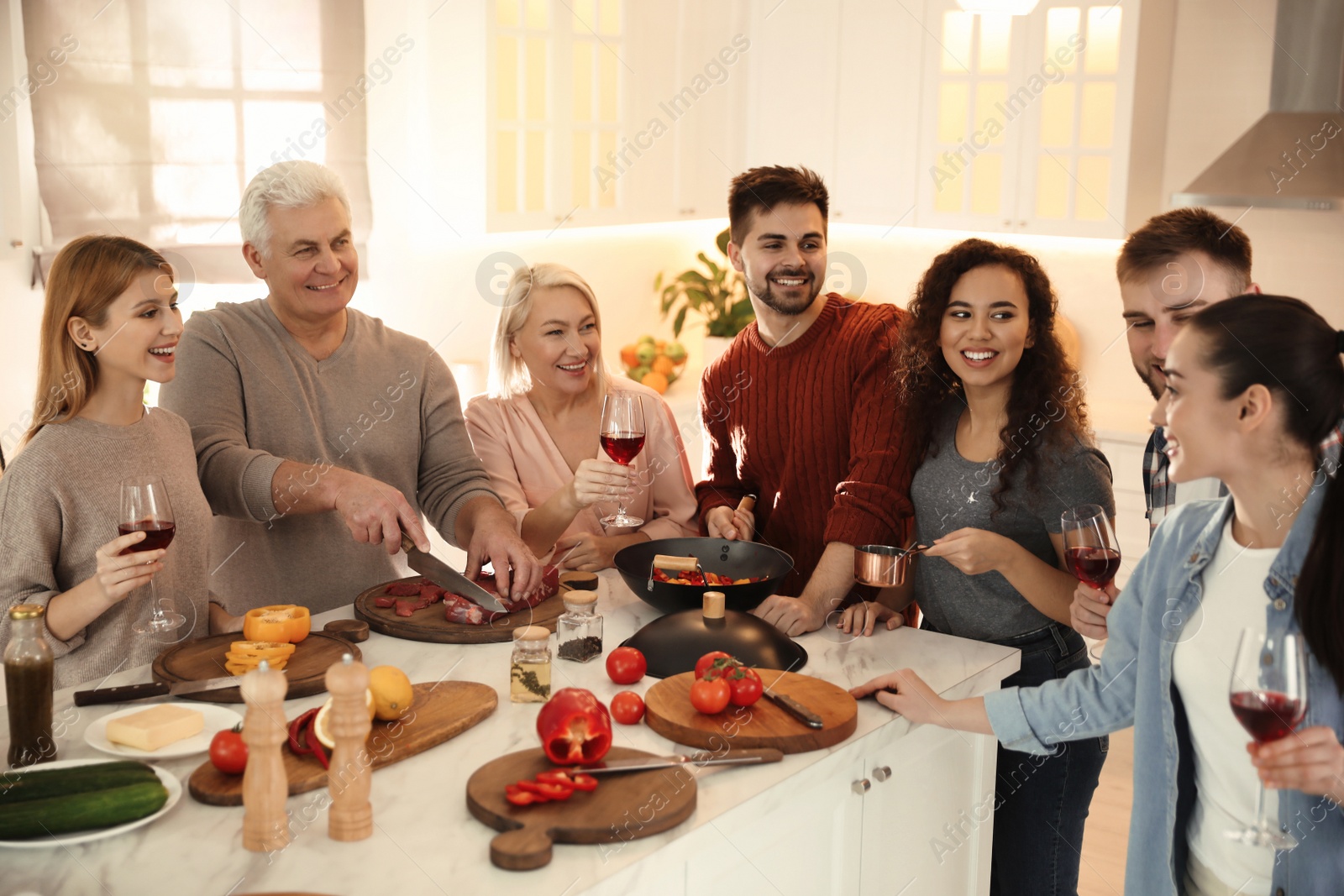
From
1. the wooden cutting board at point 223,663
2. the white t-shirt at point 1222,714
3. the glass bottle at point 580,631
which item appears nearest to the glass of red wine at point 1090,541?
the white t-shirt at point 1222,714

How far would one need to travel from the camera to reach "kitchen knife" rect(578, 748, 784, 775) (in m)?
1.53

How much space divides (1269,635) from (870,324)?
1.49 meters

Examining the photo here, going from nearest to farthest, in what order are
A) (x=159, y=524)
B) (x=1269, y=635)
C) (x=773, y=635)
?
(x=1269, y=635)
(x=159, y=524)
(x=773, y=635)

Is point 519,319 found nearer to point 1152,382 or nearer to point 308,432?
point 308,432

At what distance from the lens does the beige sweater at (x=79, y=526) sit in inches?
75.6

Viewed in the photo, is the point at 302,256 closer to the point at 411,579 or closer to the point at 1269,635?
the point at 411,579

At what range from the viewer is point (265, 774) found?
1354mm

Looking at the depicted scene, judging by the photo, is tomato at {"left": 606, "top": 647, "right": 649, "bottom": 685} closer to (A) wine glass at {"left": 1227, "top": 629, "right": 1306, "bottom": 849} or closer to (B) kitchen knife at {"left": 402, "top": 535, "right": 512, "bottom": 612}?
(B) kitchen knife at {"left": 402, "top": 535, "right": 512, "bottom": 612}

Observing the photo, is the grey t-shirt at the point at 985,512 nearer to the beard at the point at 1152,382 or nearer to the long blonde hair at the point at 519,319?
the beard at the point at 1152,382

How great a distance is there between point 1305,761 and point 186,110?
352cm

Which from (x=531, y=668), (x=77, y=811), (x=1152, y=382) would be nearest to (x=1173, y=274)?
Result: (x=1152, y=382)

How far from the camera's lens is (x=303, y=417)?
8.19ft

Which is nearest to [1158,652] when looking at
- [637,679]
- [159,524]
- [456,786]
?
[637,679]

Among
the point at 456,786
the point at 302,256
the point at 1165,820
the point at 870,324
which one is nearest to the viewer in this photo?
the point at 456,786
